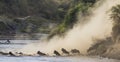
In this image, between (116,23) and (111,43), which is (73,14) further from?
(111,43)

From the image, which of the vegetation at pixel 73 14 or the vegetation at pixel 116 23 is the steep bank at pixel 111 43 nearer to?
the vegetation at pixel 116 23

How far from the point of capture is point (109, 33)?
75.2 meters

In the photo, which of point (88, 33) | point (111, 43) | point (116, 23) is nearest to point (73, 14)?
point (88, 33)

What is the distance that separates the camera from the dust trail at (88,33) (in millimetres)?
77000

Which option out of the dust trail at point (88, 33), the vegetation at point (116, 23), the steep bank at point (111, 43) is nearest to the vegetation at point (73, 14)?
the dust trail at point (88, 33)

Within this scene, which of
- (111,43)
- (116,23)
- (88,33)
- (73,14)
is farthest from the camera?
(73,14)

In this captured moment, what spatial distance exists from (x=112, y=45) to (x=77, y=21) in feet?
58.2

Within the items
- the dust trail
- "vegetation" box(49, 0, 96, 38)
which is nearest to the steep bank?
the dust trail

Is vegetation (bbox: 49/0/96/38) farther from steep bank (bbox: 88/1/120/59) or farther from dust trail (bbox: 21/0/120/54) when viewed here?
steep bank (bbox: 88/1/120/59)

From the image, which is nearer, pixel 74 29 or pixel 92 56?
pixel 92 56

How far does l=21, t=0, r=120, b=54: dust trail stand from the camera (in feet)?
253

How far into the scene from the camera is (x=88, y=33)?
3167 inches

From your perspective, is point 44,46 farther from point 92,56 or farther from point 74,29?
point 92,56

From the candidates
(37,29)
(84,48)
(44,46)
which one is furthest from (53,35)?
(37,29)
